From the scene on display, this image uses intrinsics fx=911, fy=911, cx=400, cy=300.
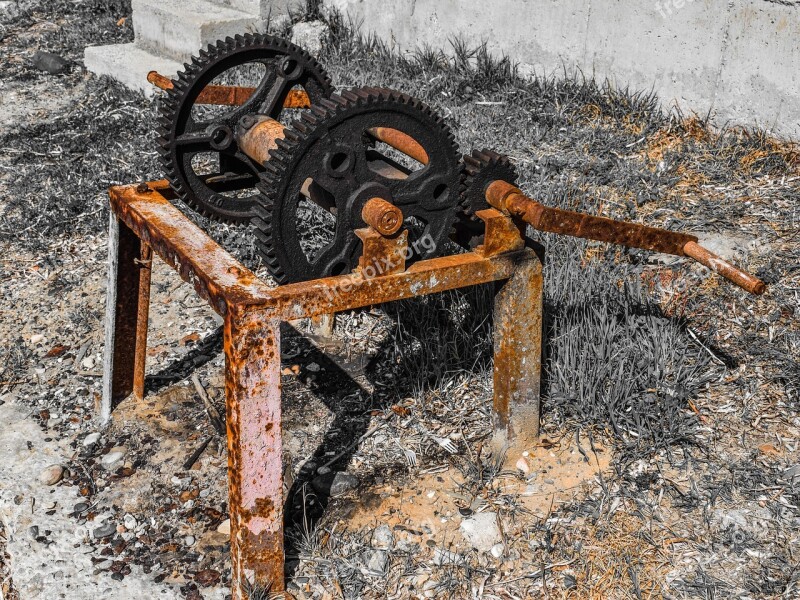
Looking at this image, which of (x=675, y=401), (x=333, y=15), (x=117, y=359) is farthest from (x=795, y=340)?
(x=333, y=15)

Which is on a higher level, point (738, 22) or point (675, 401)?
point (738, 22)

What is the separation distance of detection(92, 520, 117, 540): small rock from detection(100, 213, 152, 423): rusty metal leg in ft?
2.04

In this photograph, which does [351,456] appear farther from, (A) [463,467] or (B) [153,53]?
(B) [153,53]

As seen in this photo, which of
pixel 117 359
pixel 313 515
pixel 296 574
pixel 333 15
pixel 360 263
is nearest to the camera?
pixel 360 263

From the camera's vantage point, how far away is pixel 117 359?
356 cm

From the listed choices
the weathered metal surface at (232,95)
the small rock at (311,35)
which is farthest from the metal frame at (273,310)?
the small rock at (311,35)

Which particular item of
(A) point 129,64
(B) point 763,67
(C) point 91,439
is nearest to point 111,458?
(C) point 91,439

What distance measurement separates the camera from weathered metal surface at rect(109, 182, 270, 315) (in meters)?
2.39

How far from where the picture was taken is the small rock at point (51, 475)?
3291 mm

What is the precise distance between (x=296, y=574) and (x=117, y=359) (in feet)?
4.10

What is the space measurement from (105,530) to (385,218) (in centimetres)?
147

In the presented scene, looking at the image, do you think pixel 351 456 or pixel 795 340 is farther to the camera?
pixel 795 340

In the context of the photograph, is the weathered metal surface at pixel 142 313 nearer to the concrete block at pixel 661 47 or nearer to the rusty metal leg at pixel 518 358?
the rusty metal leg at pixel 518 358

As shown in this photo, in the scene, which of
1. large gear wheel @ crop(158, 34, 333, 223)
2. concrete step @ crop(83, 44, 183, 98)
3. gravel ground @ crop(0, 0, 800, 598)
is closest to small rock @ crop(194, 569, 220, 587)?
Answer: gravel ground @ crop(0, 0, 800, 598)
